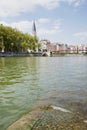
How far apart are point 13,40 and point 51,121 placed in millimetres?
118596

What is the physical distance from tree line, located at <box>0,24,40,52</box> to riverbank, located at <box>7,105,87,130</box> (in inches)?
4093

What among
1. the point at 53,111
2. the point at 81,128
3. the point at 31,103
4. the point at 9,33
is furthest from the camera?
the point at 9,33

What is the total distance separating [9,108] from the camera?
1223cm

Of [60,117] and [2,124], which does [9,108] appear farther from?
[60,117]

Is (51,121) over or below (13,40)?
below

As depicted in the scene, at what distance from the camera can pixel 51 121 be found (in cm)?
874

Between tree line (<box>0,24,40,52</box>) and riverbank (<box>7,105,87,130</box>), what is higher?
tree line (<box>0,24,40,52</box>)

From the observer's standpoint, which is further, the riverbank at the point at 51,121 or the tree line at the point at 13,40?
the tree line at the point at 13,40

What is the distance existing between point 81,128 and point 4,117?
12.0ft

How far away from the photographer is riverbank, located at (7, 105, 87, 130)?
8102 millimetres

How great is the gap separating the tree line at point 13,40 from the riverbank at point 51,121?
103968 mm

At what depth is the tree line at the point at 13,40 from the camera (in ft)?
384

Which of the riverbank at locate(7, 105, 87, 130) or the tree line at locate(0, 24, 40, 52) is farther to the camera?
the tree line at locate(0, 24, 40, 52)

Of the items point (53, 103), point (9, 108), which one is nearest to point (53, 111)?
point (53, 103)
